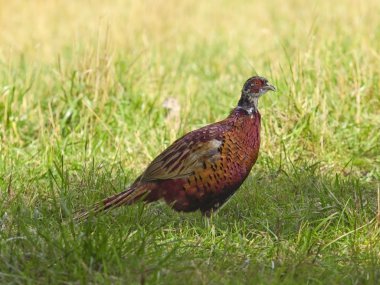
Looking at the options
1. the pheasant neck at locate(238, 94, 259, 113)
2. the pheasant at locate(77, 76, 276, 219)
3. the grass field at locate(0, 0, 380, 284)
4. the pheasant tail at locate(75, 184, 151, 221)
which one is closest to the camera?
the grass field at locate(0, 0, 380, 284)

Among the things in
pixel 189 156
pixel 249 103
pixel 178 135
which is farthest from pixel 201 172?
pixel 178 135

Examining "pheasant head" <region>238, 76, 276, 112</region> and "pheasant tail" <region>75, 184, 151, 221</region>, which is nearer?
"pheasant tail" <region>75, 184, 151, 221</region>

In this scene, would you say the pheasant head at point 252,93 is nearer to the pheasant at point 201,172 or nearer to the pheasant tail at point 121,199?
the pheasant at point 201,172

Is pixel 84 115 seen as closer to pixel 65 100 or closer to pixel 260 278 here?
pixel 65 100

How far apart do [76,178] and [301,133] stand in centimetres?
166

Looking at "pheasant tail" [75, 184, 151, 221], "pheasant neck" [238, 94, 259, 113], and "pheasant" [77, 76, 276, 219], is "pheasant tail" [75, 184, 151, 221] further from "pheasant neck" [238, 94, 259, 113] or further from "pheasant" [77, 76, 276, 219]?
"pheasant neck" [238, 94, 259, 113]

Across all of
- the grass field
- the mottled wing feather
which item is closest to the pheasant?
the mottled wing feather

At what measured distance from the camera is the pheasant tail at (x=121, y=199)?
15.4 feet

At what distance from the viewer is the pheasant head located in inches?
204

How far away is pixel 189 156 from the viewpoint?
4.91m

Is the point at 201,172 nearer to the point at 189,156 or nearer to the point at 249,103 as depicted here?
the point at 189,156

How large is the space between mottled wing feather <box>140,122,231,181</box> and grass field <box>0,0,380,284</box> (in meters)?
0.25

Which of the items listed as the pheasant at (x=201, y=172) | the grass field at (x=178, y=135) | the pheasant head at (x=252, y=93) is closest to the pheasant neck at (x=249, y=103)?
the pheasant head at (x=252, y=93)

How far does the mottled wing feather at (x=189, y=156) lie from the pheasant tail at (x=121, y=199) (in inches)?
2.9
